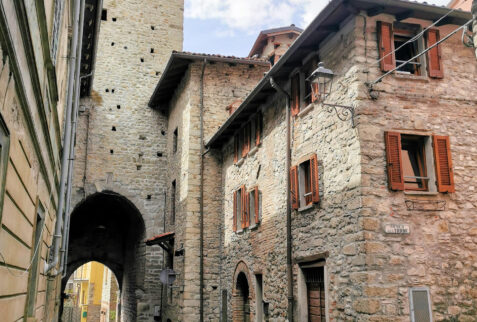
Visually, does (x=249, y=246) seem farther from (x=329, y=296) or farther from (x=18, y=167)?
(x=18, y=167)

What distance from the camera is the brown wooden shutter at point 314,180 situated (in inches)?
356

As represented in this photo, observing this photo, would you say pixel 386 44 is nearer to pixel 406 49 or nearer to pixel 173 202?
pixel 406 49

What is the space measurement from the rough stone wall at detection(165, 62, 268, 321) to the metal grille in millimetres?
6083

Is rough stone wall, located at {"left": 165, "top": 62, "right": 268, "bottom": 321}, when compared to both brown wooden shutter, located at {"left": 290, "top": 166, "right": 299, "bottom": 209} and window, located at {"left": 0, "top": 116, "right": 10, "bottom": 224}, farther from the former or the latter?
Result: window, located at {"left": 0, "top": 116, "right": 10, "bottom": 224}

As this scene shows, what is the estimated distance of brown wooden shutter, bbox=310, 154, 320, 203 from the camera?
9.04 metres

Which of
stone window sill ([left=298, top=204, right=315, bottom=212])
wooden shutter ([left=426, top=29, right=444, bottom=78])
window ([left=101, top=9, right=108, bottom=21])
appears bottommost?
stone window sill ([left=298, top=204, right=315, bottom=212])

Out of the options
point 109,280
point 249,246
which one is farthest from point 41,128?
point 109,280

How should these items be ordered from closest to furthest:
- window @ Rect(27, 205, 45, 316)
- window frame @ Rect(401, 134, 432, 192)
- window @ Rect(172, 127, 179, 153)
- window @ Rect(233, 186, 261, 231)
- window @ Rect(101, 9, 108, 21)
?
1. window @ Rect(27, 205, 45, 316)
2. window frame @ Rect(401, 134, 432, 192)
3. window @ Rect(233, 186, 261, 231)
4. window @ Rect(172, 127, 179, 153)
5. window @ Rect(101, 9, 108, 21)

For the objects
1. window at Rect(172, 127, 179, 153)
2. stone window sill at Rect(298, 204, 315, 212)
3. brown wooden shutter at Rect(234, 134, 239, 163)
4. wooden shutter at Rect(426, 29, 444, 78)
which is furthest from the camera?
window at Rect(172, 127, 179, 153)

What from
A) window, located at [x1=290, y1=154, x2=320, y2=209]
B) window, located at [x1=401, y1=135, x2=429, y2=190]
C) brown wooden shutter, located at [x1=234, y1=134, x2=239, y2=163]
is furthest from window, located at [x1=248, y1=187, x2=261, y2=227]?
window, located at [x1=401, y1=135, x2=429, y2=190]

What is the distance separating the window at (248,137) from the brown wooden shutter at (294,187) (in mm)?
2617

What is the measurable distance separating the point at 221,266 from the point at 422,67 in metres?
8.82

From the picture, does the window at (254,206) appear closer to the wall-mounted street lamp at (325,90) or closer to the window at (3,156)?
the wall-mounted street lamp at (325,90)

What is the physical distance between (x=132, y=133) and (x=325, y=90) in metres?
11.3
